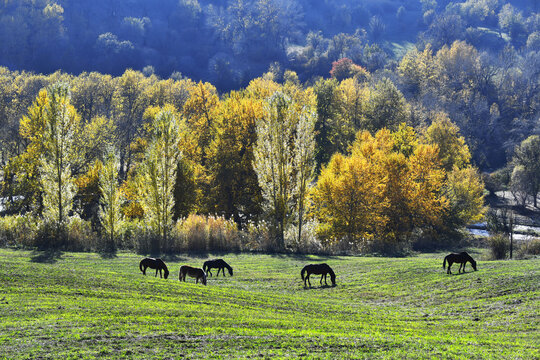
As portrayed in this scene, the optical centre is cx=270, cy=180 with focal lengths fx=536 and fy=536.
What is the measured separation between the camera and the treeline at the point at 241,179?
2058 inches

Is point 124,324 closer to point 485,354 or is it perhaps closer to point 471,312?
point 485,354

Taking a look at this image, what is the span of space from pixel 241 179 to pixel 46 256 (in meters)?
32.5

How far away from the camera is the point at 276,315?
2244cm

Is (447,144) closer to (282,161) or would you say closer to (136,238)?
(282,161)

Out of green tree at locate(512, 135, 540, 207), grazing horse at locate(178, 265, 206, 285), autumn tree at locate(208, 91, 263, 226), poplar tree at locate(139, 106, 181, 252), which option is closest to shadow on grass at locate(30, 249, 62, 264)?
poplar tree at locate(139, 106, 181, 252)

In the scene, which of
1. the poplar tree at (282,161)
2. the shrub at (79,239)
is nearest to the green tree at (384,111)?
the poplar tree at (282,161)

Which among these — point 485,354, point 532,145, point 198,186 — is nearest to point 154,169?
point 198,186

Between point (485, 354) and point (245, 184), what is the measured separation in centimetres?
5551

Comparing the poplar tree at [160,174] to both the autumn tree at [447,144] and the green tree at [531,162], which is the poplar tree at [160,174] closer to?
the autumn tree at [447,144]

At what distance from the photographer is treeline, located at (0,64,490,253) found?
52281 mm

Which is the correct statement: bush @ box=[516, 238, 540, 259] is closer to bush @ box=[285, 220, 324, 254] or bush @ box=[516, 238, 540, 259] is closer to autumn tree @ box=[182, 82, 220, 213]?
bush @ box=[285, 220, 324, 254]

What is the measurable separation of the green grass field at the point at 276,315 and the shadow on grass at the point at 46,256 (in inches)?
457

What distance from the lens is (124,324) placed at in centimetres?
1808

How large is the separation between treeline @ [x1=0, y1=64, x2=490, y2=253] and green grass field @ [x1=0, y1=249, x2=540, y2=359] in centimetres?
1977
